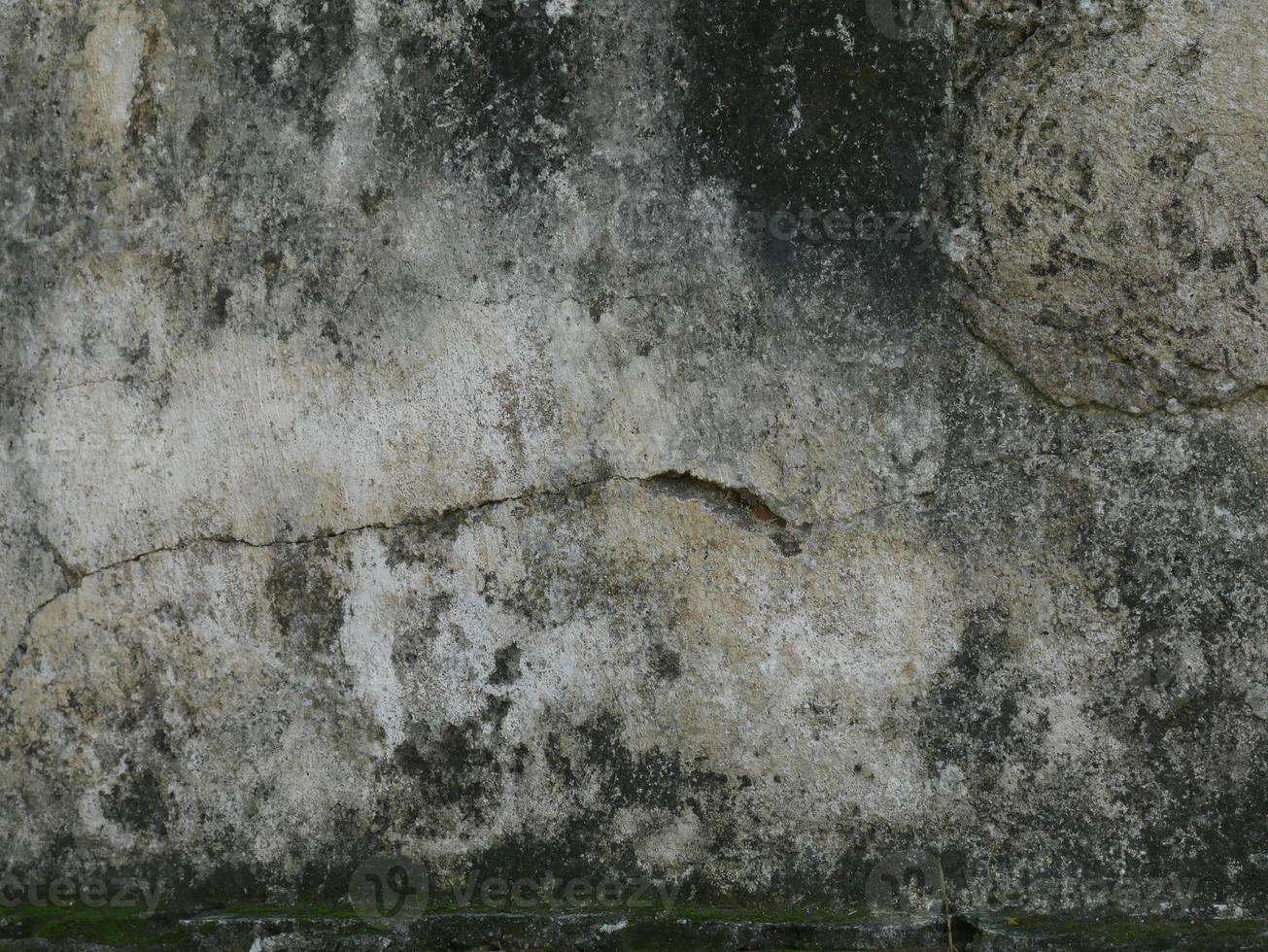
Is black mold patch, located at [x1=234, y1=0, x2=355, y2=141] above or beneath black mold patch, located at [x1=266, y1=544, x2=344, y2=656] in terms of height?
above

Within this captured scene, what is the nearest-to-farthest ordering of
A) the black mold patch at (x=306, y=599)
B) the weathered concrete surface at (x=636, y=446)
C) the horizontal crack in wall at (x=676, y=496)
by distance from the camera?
the weathered concrete surface at (x=636, y=446)
the horizontal crack in wall at (x=676, y=496)
the black mold patch at (x=306, y=599)

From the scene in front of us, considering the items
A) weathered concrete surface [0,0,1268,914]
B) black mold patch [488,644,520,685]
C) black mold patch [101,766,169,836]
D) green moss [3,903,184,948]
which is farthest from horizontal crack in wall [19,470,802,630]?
green moss [3,903,184,948]

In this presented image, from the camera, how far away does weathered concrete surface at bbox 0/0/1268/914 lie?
2.17 metres

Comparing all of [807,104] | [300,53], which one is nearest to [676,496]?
[807,104]

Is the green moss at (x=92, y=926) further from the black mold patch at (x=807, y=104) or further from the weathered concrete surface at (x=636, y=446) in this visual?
the black mold patch at (x=807, y=104)

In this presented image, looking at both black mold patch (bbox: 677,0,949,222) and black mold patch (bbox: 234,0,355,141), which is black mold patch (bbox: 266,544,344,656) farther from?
black mold patch (bbox: 677,0,949,222)

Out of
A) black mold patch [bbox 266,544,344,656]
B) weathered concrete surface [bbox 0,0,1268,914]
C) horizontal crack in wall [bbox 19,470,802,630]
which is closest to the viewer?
weathered concrete surface [bbox 0,0,1268,914]

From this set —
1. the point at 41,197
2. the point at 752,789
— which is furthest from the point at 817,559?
the point at 41,197

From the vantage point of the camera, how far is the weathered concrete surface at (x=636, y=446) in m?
2.17

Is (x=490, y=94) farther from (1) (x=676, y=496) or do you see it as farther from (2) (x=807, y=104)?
(1) (x=676, y=496)

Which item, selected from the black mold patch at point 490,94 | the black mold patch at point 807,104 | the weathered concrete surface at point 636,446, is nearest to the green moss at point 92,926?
the weathered concrete surface at point 636,446

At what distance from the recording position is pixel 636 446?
2359mm

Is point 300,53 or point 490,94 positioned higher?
point 300,53

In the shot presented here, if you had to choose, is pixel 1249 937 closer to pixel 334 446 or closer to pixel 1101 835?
pixel 1101 835
